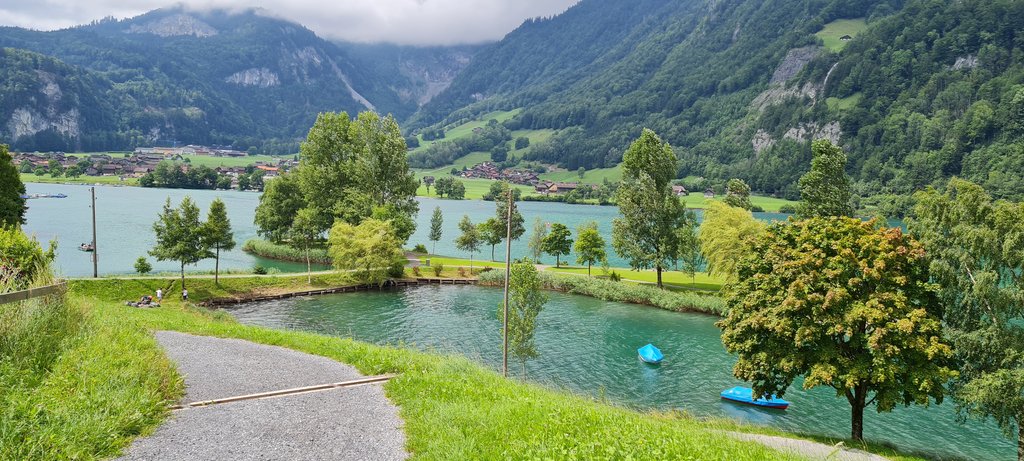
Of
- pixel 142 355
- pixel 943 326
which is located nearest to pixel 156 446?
pixel 142 355

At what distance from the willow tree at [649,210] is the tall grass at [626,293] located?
400cm

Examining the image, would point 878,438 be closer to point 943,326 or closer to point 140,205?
point 943,326

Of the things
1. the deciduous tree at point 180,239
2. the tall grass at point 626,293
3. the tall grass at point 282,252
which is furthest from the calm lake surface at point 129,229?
the tall grass at point 626,293

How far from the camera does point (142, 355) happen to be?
1308 centimetres

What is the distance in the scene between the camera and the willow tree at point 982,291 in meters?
20.0

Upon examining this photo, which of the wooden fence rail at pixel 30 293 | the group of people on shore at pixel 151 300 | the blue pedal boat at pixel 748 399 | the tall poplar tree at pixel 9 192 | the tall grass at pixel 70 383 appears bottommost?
the blue pedal boat at pixel 748 399

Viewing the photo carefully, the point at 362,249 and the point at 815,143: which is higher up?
the point at 815,143

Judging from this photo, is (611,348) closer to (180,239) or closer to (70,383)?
(70,383)

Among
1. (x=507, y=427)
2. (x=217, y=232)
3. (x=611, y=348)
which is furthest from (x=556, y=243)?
(x=507, y=427)

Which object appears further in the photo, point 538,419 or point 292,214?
point 292,214

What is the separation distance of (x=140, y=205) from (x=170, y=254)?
4195 inches

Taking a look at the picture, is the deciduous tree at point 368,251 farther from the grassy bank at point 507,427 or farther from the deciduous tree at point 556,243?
the grassy bank at point 507,427

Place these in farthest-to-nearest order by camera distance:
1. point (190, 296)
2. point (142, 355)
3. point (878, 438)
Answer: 1. point (190, 296)
2. point (878, 438)
3. point (142, 355)

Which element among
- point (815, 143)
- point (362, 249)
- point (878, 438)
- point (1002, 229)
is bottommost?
point (878, 438)
